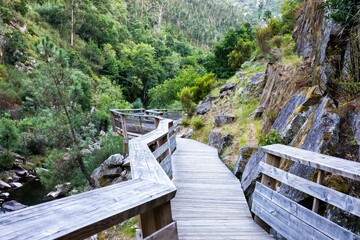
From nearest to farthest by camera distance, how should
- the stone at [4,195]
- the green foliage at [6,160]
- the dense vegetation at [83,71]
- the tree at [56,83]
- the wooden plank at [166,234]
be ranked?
the wooden plank at [166,234]
the tree at [56,83]
the dense vegetation at [83,71]
the stone at [4,195]
the green foliage at [6,160]

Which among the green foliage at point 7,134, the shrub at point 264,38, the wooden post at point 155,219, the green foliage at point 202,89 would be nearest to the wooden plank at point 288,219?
the wooden post at point 155,219

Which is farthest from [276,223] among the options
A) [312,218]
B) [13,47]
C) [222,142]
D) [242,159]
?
[13,47]

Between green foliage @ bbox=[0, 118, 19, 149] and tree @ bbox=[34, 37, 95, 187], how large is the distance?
11.9m

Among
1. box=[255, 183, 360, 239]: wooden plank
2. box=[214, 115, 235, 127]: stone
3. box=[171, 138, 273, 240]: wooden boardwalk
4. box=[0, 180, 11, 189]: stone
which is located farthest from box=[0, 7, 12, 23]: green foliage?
box=[255, 183, 360, 239]: wooden plank

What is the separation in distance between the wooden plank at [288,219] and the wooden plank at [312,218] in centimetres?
4

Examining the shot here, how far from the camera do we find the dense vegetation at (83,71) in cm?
1420

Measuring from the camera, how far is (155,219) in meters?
1.74

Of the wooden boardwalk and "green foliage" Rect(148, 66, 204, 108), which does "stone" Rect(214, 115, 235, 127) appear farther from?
"green foliage" Rect(148, 66, 204, 108)

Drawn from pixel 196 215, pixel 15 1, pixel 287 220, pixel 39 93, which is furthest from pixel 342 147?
pixel 15 1

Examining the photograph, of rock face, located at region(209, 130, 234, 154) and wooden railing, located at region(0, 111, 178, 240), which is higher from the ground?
wooden railing, located at region(0, 111, 178, 240)

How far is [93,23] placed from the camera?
1876 inches

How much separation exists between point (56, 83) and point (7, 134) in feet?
44.1

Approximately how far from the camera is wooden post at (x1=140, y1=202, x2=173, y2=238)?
1.71 metres

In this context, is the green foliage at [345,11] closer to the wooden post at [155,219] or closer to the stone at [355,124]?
the stone at [355,124]
